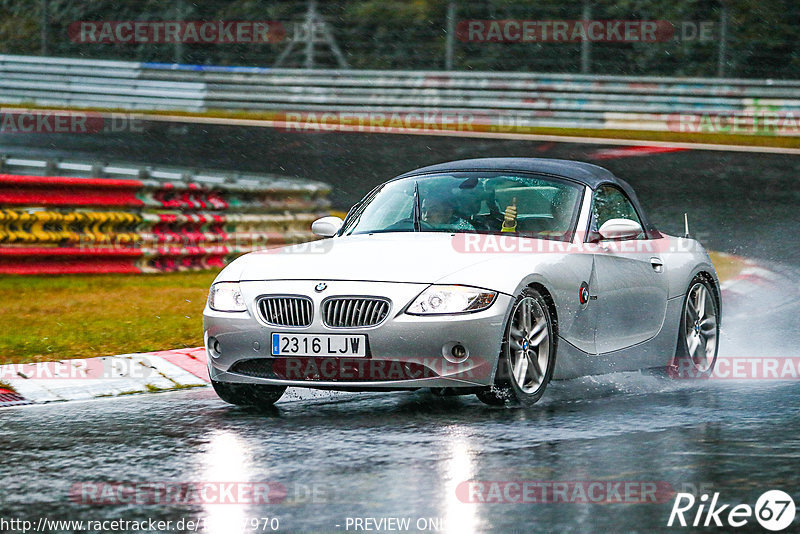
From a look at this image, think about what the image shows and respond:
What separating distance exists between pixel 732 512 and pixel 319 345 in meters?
2.66

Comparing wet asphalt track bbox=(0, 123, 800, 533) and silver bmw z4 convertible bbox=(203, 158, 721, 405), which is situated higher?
silver bmw z4 convertible bbox=(203, 158, 721, 405)

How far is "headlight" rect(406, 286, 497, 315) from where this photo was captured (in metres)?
7.01

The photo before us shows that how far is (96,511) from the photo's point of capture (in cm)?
521

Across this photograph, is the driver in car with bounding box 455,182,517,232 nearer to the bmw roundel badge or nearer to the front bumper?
the bmw roundel badge

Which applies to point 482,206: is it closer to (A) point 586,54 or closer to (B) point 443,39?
(A) point 586,54

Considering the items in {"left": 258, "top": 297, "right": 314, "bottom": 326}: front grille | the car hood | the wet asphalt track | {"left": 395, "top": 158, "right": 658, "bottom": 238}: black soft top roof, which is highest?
{"left": 395, "top": 158, "right": 658, "bottom": 238}: black soft top roof

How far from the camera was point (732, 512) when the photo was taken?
16.6 feet

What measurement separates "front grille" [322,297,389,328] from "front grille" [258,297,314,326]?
0.10 metres

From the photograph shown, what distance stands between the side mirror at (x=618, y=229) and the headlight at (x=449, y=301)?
1303 millimetres

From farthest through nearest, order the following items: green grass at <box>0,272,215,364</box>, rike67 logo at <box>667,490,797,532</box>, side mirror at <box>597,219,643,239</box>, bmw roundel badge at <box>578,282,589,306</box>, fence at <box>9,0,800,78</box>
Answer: fence at <box>9,0,800,78</box>, green grass at <box>0,272,215,364</box>, side mirror at <box>597,219,643,239</box>, bmw roundel badge at <box>578,282,589,306</box>, rike67 logo at <box>667,490,797,532</box>

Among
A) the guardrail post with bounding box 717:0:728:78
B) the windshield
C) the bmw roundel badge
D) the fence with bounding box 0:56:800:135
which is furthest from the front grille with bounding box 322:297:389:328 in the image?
the guardrail post with bounding box 717:0:728:78

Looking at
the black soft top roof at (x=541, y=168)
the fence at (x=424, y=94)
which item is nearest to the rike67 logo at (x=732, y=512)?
the black soft top roof at (x=541, y=168)

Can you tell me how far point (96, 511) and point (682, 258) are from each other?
5.03 meters

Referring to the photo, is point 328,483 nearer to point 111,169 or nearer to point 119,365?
point 119,365
